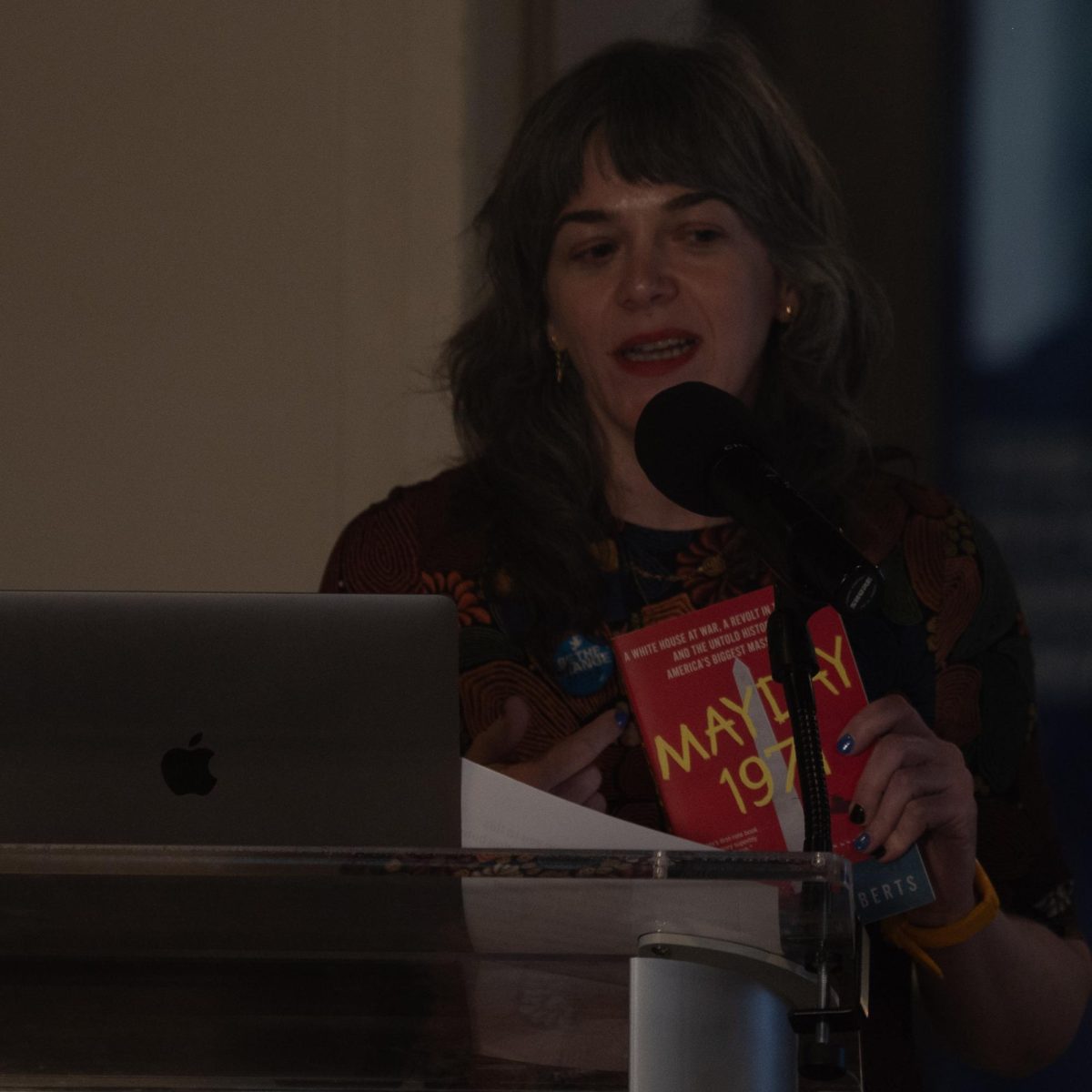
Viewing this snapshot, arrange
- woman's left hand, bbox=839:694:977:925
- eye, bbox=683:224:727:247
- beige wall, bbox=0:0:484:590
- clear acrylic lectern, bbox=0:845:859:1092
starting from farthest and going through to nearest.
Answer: beige wall, bbox=0:0:484:590
eye, bbox=683:224:727:247
woman's left hand, bbox=839:694:977:925
clear acrylic lectern, bbox=0:845:859:1092

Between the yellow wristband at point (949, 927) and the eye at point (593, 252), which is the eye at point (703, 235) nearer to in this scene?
the eye at point (593, 252)

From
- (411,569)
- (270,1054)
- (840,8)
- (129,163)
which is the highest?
(840,8)

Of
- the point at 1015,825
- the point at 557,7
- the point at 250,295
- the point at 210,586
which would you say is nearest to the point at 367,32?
the point at 557,7

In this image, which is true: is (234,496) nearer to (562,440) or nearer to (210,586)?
(210,586)

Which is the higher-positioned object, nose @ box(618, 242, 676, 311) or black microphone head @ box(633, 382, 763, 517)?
nose @ box(618, 242, 676, 311)

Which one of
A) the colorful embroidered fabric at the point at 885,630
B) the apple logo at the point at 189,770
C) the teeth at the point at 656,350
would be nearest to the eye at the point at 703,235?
the teeth at the point at 656,350

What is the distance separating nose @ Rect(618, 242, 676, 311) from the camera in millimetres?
1563

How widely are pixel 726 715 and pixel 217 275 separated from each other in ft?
3.91

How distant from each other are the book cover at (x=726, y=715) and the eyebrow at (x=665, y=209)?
0.56m

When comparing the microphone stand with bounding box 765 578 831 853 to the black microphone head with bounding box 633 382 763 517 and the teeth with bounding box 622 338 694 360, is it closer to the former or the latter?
the black microphone head with bounding box 633 382 763 517

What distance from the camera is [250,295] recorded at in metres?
2.08

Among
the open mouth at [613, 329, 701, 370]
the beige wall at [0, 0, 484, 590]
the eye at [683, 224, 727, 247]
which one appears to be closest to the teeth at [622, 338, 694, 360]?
the open mouth at [613, 329, 701, 370]

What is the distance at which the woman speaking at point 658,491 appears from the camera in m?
1.48

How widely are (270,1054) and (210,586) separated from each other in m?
1.54
